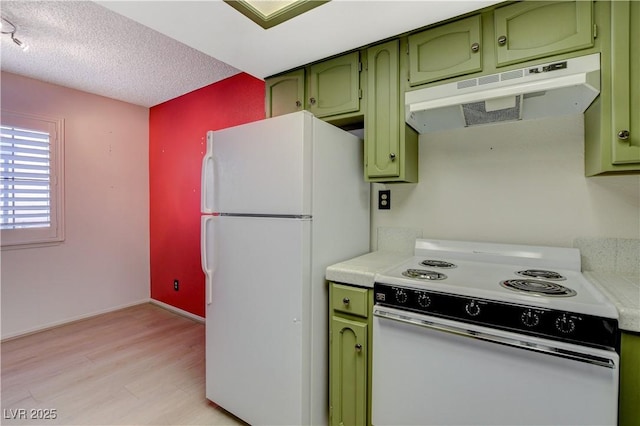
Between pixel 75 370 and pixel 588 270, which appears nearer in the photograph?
pixel 588 270

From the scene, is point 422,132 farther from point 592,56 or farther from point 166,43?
point 166,43

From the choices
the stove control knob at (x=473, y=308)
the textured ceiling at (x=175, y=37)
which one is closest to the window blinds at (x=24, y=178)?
the textured ceiling at (x=175, y=37)

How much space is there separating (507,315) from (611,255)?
31.7 inches

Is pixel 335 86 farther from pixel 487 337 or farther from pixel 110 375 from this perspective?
pixel 110 375

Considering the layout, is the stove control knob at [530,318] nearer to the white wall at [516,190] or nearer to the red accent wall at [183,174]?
the white wall at [516,190]

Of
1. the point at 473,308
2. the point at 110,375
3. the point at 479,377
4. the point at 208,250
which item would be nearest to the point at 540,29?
the point at 473,308

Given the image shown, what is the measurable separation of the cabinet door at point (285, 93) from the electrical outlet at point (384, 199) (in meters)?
0.81

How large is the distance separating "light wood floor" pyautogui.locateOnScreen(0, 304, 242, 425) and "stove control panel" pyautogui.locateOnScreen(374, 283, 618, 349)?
1.32 metres

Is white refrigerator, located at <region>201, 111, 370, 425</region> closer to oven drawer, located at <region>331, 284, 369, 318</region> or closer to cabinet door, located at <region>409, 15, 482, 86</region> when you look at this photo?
oven drawer, located at <region>331, 284, 369, 318</region>

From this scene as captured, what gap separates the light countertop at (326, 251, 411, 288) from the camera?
1.52 m

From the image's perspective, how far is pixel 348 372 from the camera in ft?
5.21

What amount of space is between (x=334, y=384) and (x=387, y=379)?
349 millimetres

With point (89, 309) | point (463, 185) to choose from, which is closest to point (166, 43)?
point (463, 185)

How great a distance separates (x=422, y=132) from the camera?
6.36ft
